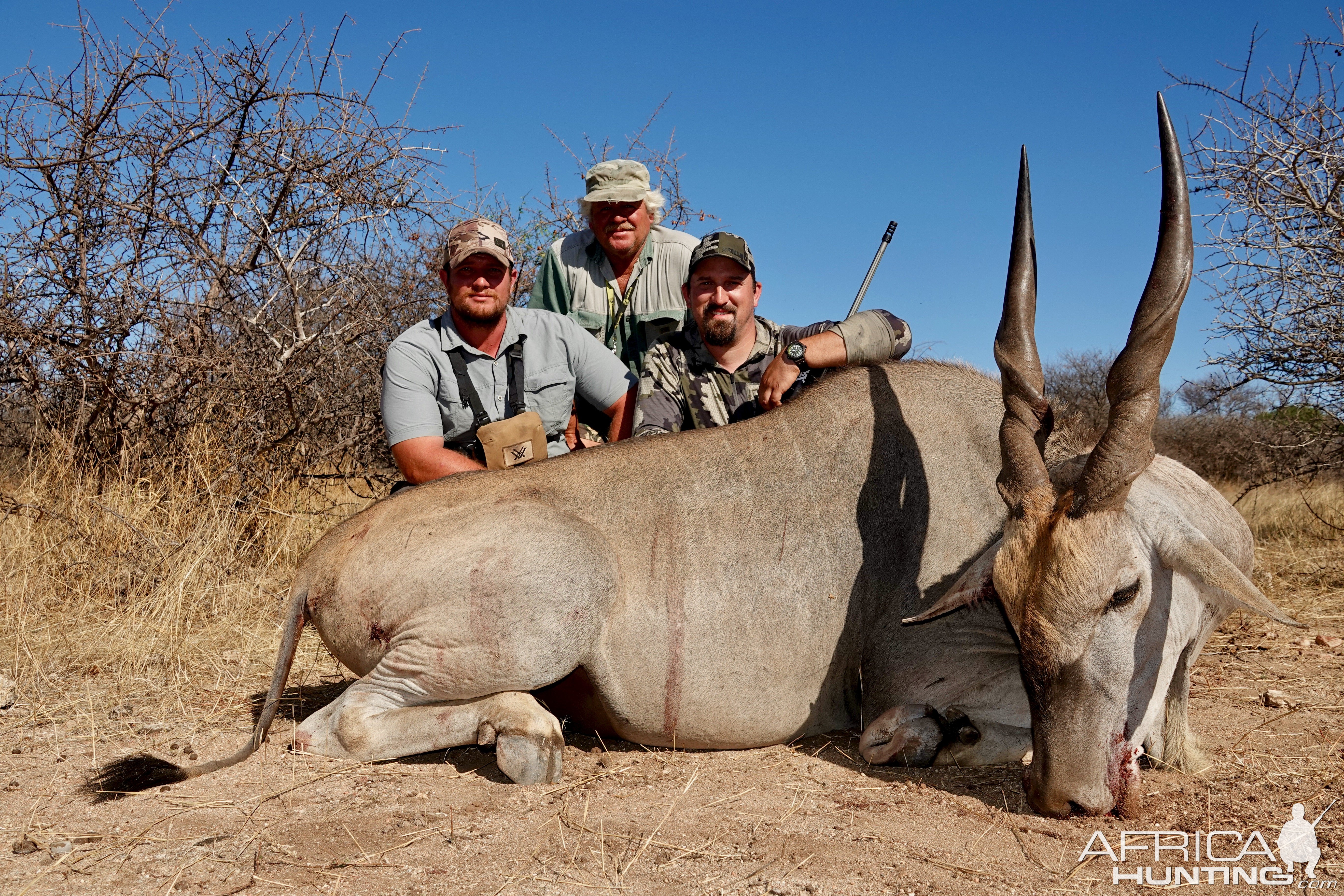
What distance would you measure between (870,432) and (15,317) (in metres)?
5.59

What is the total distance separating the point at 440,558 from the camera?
3707 millimetres

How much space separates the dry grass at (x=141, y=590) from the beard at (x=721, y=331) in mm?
2642

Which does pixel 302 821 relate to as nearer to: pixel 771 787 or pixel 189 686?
pixel 771 787

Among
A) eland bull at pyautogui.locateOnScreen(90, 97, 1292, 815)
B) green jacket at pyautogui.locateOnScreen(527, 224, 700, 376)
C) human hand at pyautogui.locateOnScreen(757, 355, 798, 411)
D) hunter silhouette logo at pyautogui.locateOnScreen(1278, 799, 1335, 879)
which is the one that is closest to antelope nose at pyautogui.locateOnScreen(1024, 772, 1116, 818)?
eland bull at pyautogui.locateOnScreen(90, 97, 1292, 815)

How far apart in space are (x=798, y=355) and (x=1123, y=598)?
210 centimetres

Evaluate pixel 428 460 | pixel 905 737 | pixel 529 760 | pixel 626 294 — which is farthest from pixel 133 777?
pixel 626 294

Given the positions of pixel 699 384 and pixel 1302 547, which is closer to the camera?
pixel 699 384

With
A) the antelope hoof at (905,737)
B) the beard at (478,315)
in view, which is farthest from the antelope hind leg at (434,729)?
the beard at (478,315)

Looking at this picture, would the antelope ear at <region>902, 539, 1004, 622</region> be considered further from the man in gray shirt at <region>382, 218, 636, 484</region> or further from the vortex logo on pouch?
the man in gray shirt at <region>382, 218, 636, 484</region>

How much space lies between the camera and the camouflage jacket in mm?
5508

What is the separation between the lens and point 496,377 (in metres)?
5.59

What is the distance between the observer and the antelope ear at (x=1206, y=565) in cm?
299

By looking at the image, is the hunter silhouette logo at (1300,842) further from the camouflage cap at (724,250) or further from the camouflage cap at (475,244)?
the camouflage cap at (475,244)

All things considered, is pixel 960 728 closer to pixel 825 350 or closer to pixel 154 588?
pixel 825 350
